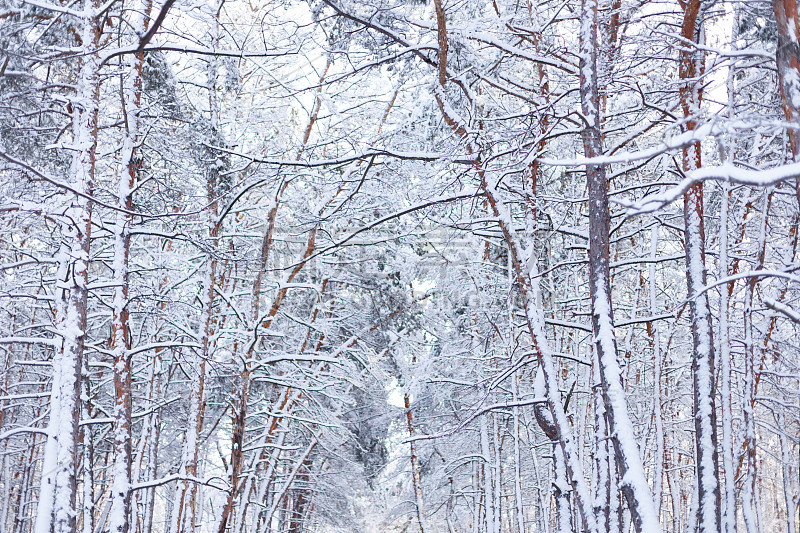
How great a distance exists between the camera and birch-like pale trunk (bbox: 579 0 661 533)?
5375 mm

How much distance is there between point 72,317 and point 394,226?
9080 millimetres

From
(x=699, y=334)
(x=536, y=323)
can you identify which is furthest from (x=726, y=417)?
(x=536, y=323)

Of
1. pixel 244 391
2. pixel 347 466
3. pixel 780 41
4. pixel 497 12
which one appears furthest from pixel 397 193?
pixel 347 466

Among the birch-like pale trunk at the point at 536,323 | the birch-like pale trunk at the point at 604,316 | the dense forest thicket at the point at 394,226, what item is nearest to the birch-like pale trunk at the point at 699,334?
the dense forest thicket at the point at 394,226

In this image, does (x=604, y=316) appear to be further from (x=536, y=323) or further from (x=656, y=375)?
(x=656, y=375)

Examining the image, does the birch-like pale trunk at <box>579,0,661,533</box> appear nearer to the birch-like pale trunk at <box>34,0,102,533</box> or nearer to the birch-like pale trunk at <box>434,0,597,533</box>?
the birch-like pale trunk at <box>434,0,597,533</box>

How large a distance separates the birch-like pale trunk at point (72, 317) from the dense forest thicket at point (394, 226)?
3 centimetres

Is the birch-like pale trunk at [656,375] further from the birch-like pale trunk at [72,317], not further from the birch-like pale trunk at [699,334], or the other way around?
the birch-like pale trunk at [72,317]

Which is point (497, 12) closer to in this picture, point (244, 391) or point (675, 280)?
point (244, 391)

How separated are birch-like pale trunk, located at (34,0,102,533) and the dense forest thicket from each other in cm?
→ 3

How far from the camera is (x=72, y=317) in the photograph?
680 centimetres

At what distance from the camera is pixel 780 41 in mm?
4664

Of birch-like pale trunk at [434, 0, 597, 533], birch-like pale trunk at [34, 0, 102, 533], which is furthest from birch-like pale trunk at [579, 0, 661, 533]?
birch-like pale trunk at [34, 0, 102, 533]

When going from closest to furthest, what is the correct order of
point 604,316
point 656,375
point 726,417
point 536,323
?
point 604,316 < point 536,323 < point 726,417 < point 656,375
